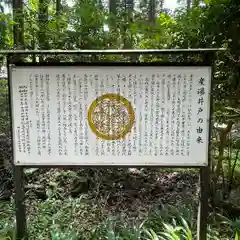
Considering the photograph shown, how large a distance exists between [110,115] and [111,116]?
1cm

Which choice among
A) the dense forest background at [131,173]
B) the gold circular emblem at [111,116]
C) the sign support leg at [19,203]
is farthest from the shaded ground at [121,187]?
the gold circular emblem at [111,116]

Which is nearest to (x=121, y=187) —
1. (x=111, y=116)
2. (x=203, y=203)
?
(x=203, y=203)

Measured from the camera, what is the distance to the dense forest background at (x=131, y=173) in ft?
12.2

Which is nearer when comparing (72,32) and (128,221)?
(128,221)

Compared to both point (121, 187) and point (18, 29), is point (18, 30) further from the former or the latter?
point (121, 187)

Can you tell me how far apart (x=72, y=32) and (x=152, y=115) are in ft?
7.73

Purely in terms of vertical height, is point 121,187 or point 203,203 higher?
point 203,203

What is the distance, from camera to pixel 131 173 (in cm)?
554

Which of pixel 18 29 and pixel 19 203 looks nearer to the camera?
pixel 19 203

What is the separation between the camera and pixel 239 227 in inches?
143

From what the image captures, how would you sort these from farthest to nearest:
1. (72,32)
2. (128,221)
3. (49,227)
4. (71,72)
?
1. (72,32)
2. (128,221)
3. (49,227)
4. (71,72)

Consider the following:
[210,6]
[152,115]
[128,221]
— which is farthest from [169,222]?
[210,6]

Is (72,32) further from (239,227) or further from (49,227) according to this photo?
(239,227)

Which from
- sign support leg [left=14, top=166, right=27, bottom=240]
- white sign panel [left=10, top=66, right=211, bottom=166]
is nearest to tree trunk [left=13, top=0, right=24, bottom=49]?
white sign panel [left=10, top=66, right=211, bottom=166]
